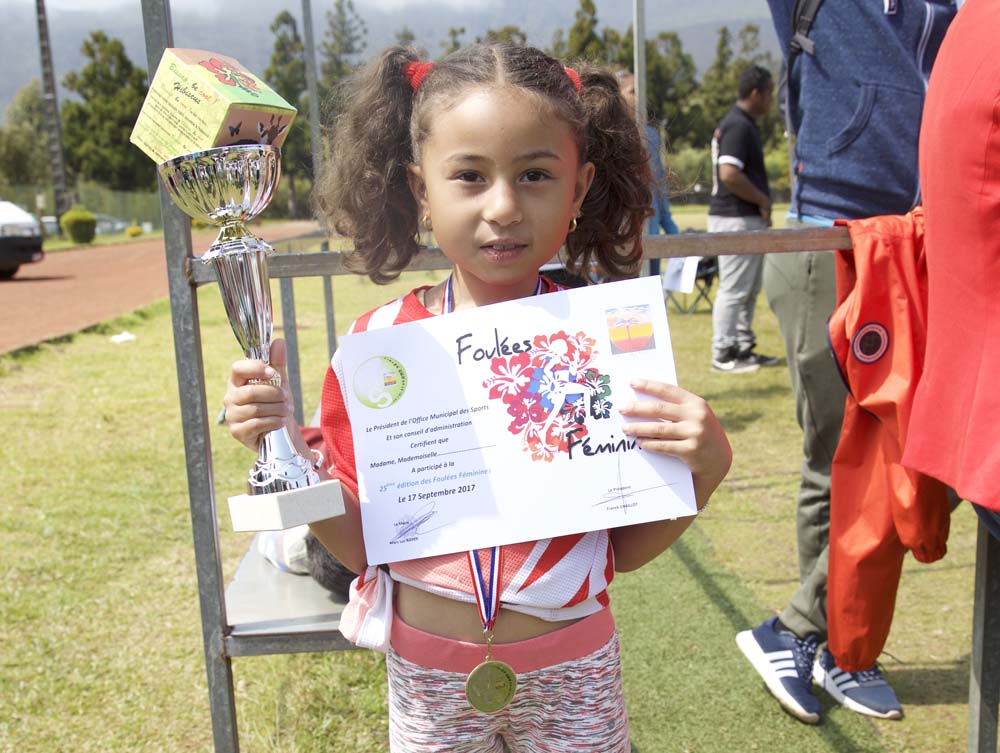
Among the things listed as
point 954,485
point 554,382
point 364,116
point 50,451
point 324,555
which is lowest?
point 50,451

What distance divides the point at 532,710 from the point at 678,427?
46 cm

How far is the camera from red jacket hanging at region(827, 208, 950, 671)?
1.62 m

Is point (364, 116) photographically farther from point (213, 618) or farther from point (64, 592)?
point (64, 592)

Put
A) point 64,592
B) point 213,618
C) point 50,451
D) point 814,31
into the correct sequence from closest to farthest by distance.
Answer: point 213,618
point 814,31
point 64,592
point 50,451

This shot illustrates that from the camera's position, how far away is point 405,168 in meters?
1.35

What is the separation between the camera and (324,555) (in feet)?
6.31

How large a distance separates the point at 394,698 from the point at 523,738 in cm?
19

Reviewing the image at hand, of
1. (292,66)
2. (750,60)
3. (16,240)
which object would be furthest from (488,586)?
(750,60)

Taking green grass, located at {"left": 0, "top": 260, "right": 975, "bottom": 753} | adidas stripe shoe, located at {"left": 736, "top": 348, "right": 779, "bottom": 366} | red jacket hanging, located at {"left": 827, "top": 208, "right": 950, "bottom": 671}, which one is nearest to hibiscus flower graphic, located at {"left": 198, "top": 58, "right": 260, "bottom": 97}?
red jacket hanging, located at {"left": 827, "top": 208, "right": 950, "bottom": 671}

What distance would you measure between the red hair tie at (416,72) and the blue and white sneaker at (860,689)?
181 cm

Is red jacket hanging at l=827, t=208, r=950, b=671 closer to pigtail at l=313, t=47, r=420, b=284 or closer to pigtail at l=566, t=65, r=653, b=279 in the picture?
pigtail at l=566, t=65, r=653, b=279

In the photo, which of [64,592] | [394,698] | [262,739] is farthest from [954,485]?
[64,592]

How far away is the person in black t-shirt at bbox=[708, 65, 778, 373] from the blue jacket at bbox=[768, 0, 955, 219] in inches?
157

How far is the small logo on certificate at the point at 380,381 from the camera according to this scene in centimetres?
119
